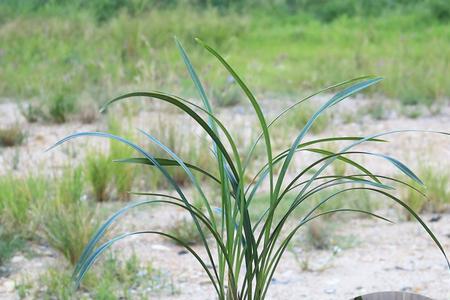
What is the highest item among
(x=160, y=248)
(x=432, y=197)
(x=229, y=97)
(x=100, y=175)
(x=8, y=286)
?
(x=229, y=97)

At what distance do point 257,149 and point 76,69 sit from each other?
2.71 metres

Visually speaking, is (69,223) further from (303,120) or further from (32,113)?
(303,120)

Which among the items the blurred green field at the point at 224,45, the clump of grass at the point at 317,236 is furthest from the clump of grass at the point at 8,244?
the blurred green field at the point at 224,45

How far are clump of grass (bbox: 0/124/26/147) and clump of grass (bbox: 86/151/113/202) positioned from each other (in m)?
1.34

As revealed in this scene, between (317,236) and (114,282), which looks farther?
(317,236)

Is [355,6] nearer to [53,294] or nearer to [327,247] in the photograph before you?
[327,247]

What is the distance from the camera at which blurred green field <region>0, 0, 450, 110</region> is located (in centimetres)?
756

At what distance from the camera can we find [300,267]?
13.0 feet

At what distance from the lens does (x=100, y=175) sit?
4840mm

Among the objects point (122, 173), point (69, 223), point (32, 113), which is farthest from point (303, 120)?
point (69, 223)

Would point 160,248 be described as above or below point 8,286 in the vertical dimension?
above

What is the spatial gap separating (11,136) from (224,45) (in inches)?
162

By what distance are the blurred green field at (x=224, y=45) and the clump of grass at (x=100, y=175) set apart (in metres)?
1.25

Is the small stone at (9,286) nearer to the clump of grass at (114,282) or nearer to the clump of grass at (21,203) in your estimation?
the clump of grass at (114,282)
